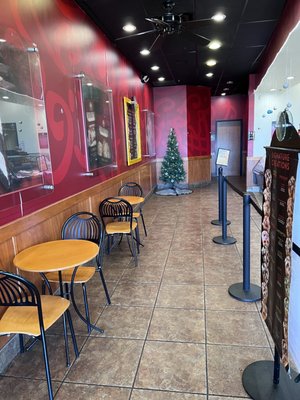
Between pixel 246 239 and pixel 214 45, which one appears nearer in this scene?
pixel 246 239

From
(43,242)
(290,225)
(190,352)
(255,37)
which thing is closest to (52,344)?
(43,242)

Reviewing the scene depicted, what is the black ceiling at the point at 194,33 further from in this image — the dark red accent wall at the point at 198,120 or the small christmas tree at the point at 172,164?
the small christmas tree at the point at 172,164

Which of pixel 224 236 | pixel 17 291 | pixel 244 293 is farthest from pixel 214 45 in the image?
pixel 17 291

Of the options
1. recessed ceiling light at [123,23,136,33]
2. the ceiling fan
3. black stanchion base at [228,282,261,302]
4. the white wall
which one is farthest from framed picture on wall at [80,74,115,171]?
the white wall

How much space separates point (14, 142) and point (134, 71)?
5059 mm

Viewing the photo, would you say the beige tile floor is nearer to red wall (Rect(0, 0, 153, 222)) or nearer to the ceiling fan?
→ red wall (Rect(0, 0, 153, 222))

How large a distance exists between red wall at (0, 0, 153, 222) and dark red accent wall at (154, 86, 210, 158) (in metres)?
4.96

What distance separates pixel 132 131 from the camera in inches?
239

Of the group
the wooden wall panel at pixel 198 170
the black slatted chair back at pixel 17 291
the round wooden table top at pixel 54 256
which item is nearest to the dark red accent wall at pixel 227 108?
the wooden wall panel at pixel 198 170

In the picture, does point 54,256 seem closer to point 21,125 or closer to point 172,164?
point 21,125

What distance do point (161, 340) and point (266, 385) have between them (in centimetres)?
79

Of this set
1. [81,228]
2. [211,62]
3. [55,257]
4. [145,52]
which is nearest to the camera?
[55,257]

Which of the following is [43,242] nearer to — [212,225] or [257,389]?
[257,389]

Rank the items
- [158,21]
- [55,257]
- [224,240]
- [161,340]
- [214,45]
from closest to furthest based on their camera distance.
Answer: [55,257] < [161,340] < [158,21] < [224,240] < [214,45]
